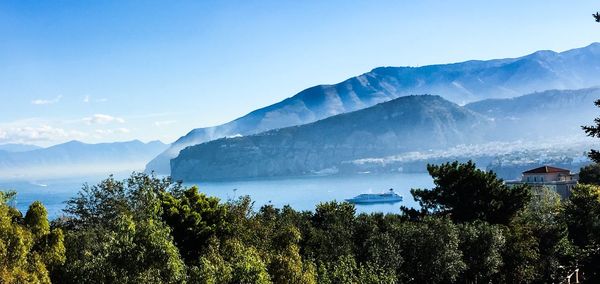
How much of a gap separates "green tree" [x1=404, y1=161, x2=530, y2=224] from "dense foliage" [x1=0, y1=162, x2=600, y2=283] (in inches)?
2.6

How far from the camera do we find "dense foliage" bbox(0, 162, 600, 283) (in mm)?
13031

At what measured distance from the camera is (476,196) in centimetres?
3572

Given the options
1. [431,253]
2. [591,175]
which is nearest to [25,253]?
[431,253]

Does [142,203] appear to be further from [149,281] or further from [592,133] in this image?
[592,133]

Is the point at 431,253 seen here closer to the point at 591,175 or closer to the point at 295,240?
the point at 295,240

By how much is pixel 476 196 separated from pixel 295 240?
17.0 meters

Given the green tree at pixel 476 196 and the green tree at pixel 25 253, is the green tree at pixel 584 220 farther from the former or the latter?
the green tree at pixel 25 253

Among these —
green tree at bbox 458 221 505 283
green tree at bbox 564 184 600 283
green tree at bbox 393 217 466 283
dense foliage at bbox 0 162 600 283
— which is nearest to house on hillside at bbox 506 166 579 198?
dense foliage at bbox 0 162 600 283

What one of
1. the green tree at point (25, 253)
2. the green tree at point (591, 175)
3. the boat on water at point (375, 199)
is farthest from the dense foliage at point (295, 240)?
the boat on water at point (375, 199)

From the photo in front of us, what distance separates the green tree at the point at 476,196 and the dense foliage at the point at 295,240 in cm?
7

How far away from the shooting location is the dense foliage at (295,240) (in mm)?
13031

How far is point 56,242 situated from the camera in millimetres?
17047

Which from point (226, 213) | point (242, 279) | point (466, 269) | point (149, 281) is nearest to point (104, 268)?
point (149, 281)

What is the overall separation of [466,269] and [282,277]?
14786mm
